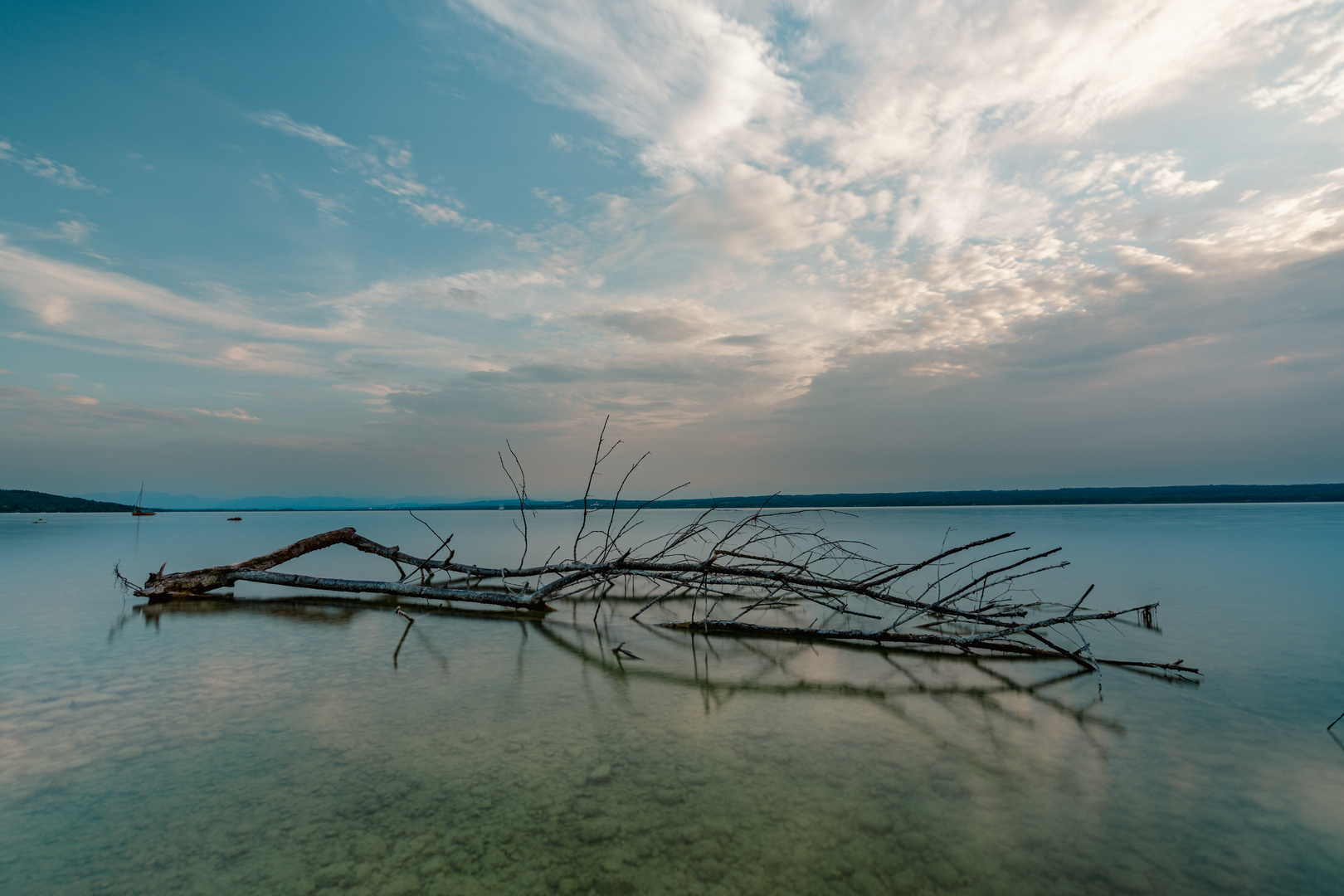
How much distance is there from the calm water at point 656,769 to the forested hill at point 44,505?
3607 inches

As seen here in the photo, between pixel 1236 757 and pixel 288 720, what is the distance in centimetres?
536

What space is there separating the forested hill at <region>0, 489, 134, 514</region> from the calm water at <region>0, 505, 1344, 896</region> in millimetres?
91606

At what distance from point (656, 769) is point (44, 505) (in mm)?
103221

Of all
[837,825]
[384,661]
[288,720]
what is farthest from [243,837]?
[384,661]

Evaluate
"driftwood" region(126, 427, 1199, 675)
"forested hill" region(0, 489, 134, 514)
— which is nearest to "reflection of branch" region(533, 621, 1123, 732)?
"driftwood" region(126, 427, 1199, 675)

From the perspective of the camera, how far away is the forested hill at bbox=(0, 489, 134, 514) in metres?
67.5

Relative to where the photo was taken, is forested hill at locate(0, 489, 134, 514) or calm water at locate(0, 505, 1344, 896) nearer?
calm water at locate(0, 505, 1344, 896)

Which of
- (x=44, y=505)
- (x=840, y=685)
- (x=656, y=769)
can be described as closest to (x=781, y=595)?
Answer: (x=840, y=685)

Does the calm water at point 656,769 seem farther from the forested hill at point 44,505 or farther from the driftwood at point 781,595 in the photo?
the forested hill at point 44,505

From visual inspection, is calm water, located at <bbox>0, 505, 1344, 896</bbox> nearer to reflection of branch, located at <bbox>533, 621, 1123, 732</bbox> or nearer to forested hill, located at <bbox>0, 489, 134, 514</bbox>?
reflection of branch, located at <bbox>533, 621, 1123, 732</bbox>

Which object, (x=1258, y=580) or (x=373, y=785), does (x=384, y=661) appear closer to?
(x=373, y=785)

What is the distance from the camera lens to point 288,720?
342cm

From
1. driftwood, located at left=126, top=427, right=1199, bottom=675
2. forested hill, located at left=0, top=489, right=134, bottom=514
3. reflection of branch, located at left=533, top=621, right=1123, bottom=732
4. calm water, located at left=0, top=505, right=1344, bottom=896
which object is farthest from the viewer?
forested hill, located at left=0, top=489, right=134, bottom=514

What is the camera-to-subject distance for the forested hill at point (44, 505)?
67.5m
